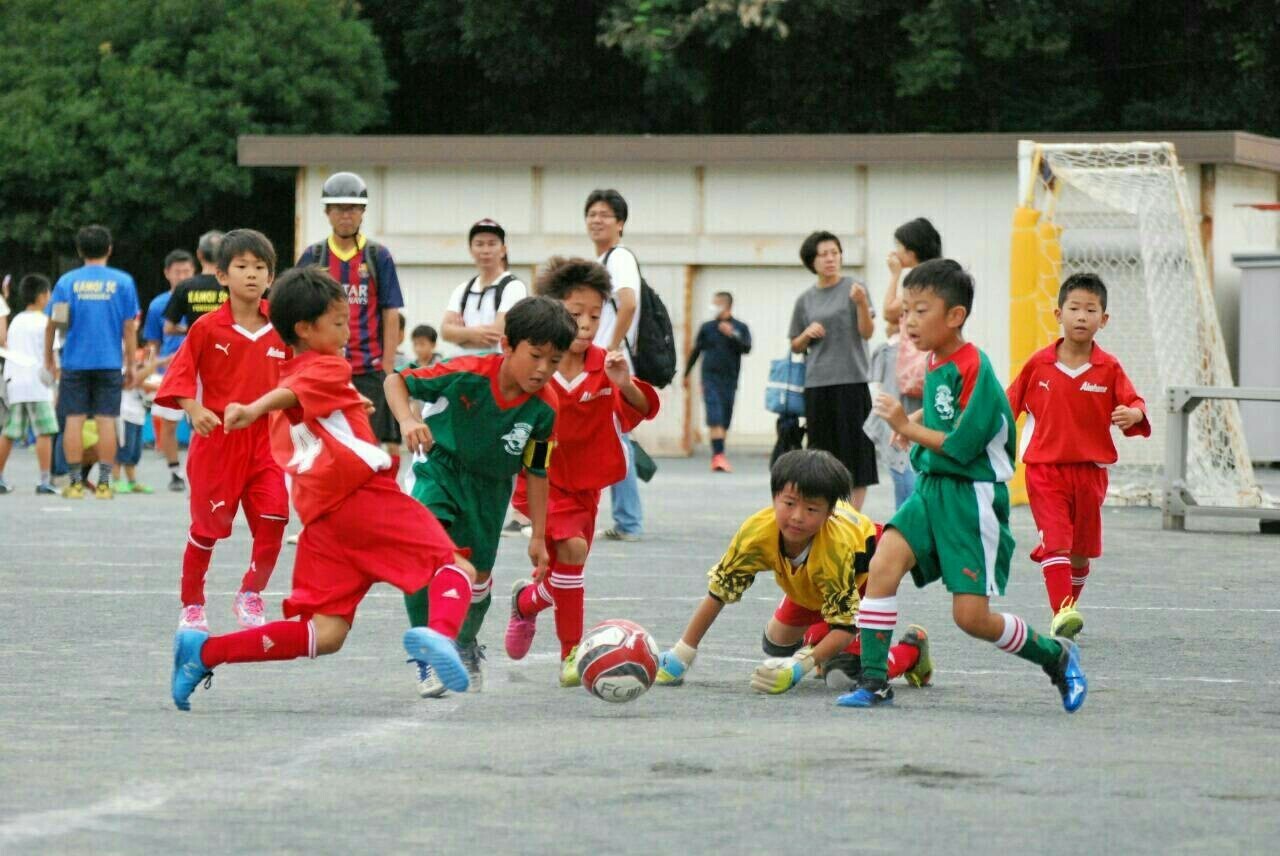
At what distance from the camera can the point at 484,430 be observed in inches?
293

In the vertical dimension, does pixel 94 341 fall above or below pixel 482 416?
above

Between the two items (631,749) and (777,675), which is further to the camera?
(777,675)

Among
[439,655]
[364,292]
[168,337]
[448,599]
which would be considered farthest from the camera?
[168,337]

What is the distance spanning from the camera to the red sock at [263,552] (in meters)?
9.21

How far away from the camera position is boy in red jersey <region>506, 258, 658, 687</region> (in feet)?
26.7

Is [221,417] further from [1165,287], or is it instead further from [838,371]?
[1165,287]

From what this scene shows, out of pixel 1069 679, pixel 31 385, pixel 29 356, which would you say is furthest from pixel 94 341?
pixel 1069 679

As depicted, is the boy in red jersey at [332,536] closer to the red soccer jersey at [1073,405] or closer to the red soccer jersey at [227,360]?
the red soccer jersey at [227,360]

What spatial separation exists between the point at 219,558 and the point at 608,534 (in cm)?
275

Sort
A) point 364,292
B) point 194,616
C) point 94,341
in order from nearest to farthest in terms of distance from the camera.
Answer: point 194,616
point 364,292
point 94,341

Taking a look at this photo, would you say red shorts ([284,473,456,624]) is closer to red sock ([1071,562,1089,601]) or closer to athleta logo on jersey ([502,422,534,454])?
athleta logo on jersey ([502,422,534,454])

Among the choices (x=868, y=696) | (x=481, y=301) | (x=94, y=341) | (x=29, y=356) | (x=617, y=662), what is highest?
(x=481, y=301)

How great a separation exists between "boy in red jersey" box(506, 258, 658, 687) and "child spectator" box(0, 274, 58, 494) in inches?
450

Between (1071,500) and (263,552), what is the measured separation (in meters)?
3.52
